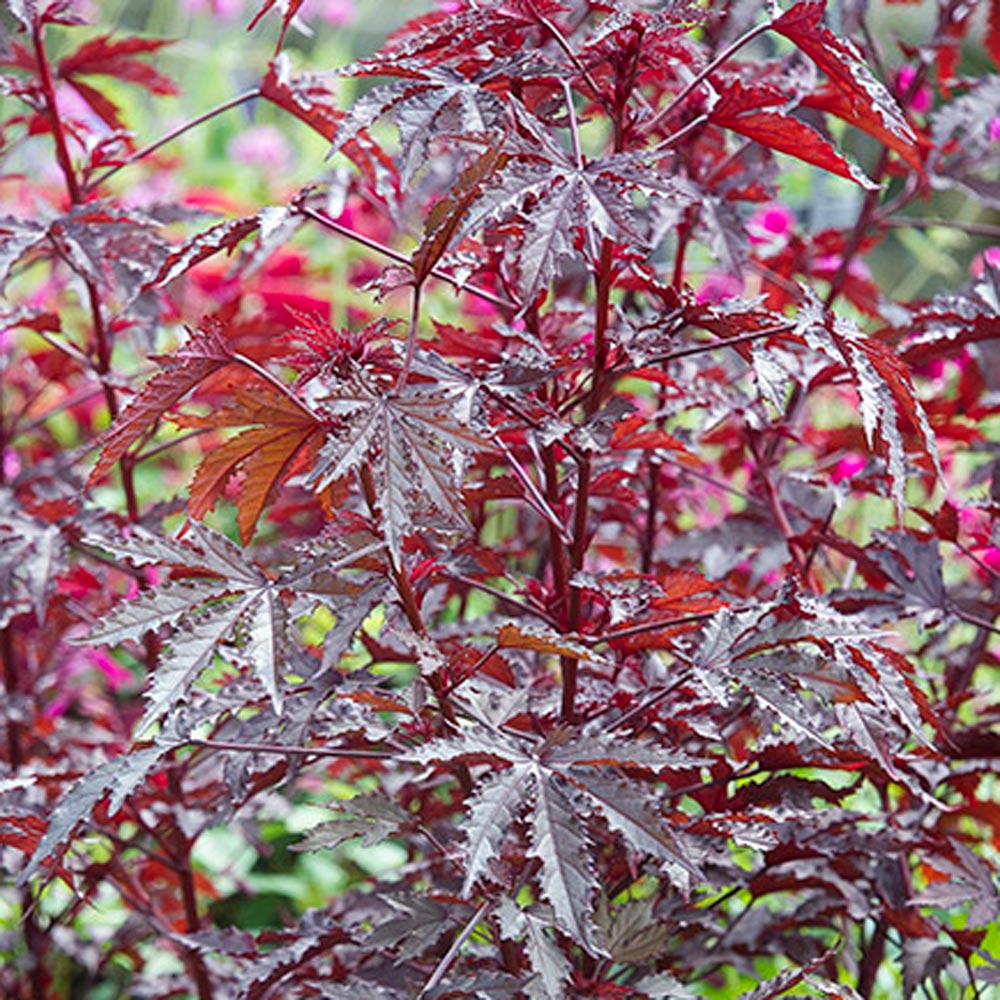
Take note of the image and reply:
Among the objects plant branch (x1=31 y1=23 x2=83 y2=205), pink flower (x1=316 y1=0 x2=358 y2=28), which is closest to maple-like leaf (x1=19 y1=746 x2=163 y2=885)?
plant branch (x1=31 y1=23 x2=83 y2=205)

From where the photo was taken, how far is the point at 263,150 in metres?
3.63

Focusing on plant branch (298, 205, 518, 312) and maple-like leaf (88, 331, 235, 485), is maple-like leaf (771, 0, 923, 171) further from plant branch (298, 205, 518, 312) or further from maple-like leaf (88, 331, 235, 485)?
maple-like leaf (88, 331, 235, 485)

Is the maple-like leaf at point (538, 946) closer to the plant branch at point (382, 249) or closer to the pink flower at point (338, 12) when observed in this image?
the plant branch at point (382, 249)

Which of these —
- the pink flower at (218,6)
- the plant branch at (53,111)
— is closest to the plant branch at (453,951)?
the plant branch at (53,111)

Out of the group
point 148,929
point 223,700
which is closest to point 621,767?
point 223,700

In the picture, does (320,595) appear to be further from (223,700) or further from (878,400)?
(878,400)

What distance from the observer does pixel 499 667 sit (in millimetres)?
856

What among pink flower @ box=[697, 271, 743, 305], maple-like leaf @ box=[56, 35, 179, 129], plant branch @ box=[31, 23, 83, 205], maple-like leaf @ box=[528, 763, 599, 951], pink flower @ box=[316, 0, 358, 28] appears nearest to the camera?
maple-like leaf @ box=[528, 763, 599, 951]

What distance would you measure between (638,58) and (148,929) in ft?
2.99

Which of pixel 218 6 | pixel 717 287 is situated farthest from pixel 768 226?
pixel 218 6

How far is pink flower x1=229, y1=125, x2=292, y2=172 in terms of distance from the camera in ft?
11.9

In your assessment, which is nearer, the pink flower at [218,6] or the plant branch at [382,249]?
the plant branch at [382,249]

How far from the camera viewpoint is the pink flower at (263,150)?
11.9 feet

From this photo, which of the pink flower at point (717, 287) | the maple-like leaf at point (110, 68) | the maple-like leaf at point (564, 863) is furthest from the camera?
the pink flower at point (717, 287)
